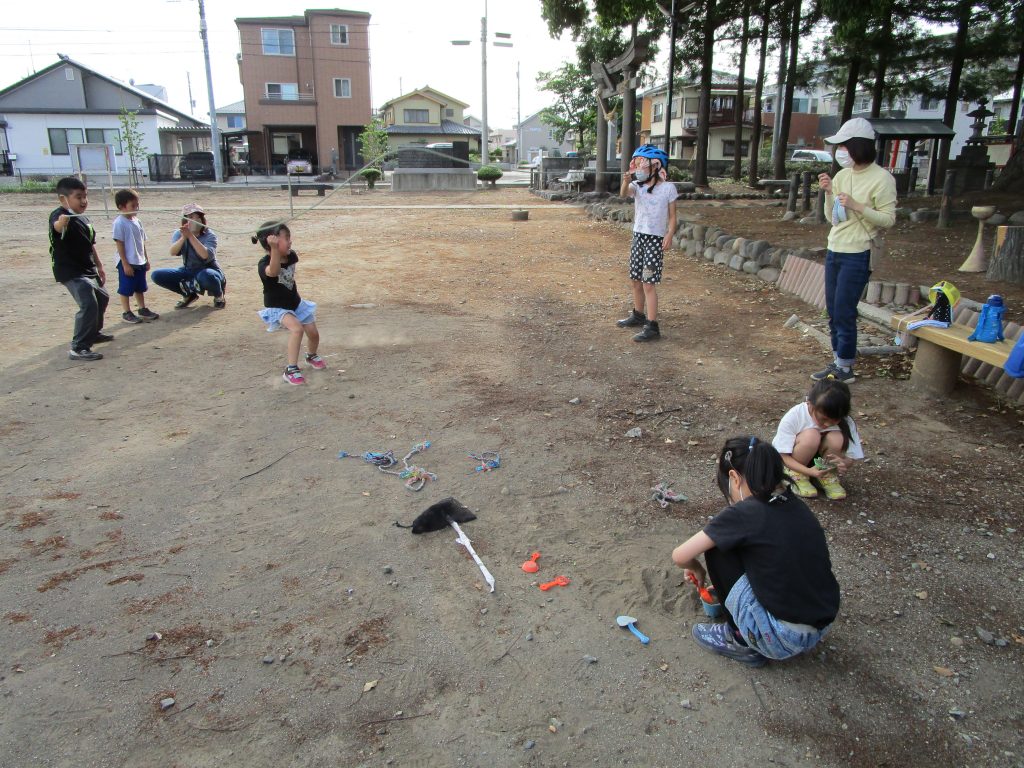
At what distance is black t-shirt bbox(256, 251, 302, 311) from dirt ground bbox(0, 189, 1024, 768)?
63 centimetres

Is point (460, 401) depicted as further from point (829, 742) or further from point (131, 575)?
point (829, 742)

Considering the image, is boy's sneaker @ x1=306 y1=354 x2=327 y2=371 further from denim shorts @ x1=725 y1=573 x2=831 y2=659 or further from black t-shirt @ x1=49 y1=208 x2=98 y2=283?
denim shorts @ x1=725 y1=573 x2=831 y2=659

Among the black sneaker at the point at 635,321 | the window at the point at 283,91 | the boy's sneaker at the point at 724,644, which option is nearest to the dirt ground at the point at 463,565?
the boy's sneaker at the point at 724,644

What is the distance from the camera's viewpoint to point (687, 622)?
285 centimetres

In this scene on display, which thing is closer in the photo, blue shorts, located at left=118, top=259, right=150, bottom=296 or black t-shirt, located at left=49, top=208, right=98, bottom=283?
black t-shirt, located at left=49, top=208, right=98, bottom=283

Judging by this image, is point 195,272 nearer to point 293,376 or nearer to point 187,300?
point 187,300

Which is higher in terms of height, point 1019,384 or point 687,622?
point 1019,384

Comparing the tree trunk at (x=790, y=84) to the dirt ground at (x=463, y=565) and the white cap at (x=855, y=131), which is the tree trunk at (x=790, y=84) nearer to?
the white cap at (x=855, y=131)

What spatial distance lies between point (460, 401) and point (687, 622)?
9.17 feet

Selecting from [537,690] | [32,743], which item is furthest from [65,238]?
[537,690]

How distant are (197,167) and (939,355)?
37473 mm

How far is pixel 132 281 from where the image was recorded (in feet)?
24.7

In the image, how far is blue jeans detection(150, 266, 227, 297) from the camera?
26.2 ft

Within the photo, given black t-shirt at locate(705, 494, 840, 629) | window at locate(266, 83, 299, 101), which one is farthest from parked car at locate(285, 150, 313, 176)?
black t-shirt at locate(705, 494, 840, 629)
